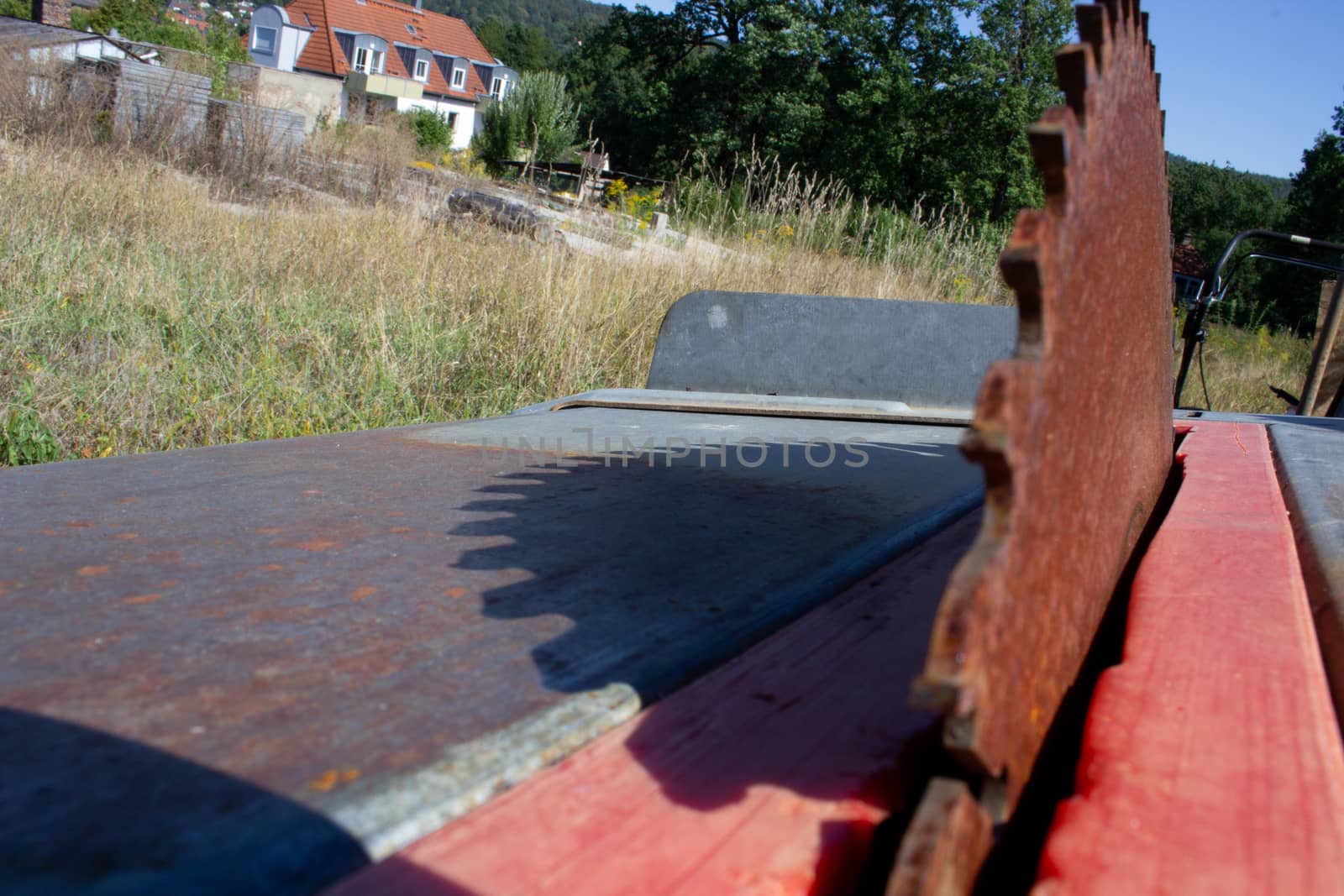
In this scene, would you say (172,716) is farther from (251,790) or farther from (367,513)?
(367,513)

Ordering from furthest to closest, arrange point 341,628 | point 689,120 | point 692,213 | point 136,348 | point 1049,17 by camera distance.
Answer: point 689,120 → point 1049,17 → point 692,213 → point 136,348 → point 341,628

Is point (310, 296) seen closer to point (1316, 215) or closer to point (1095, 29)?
point (1095, 29)

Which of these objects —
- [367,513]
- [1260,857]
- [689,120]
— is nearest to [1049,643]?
[1260,857]

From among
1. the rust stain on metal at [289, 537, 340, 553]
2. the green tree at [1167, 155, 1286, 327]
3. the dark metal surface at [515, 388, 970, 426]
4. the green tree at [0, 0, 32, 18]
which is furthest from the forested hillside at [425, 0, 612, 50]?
the rust stain on metal at [289, 537, 340, 553]

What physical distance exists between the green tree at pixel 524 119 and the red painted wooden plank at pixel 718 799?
23588 mm

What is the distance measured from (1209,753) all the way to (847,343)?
2.33 m

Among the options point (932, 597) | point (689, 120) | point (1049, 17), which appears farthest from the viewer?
point (689, 120)

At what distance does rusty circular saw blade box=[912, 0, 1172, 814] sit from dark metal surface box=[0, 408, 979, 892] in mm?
284

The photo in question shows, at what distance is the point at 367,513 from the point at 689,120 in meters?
34.9

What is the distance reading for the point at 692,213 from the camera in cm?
925

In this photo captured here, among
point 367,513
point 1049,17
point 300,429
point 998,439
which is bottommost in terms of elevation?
point 300,429

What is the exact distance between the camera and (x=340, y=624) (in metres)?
0.85

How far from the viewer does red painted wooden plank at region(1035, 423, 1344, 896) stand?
48 cm

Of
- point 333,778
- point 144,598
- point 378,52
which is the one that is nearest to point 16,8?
point 378,52
